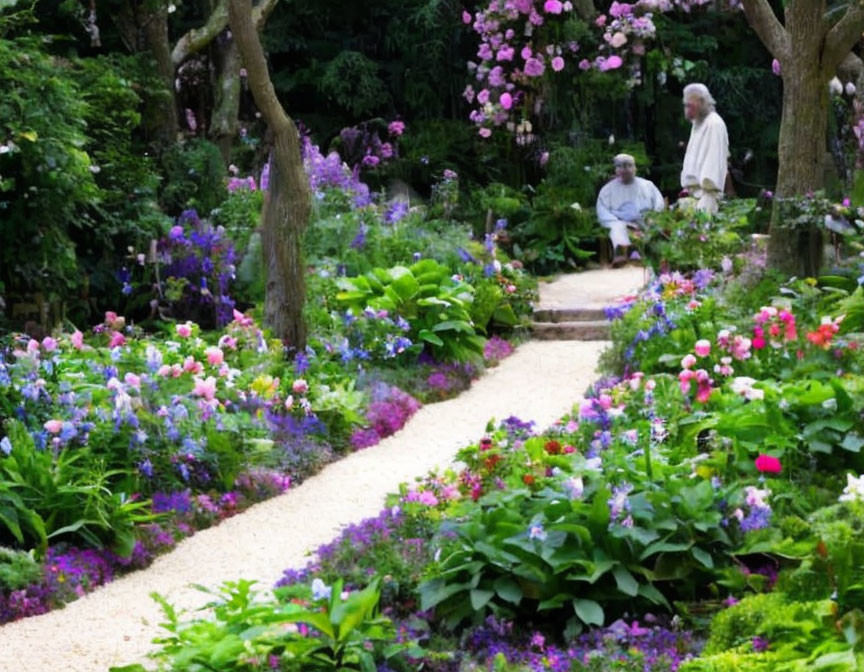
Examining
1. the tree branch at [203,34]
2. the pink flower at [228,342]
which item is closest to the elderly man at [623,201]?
the tree branch at [203,34]

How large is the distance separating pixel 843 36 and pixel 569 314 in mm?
3532

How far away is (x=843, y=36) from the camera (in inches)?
418

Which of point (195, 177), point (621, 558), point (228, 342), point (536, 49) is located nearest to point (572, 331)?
point (195, 177)

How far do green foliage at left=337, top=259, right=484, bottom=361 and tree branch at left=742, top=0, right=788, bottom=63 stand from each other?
3091mm

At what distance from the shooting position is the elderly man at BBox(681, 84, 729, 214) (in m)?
12.7

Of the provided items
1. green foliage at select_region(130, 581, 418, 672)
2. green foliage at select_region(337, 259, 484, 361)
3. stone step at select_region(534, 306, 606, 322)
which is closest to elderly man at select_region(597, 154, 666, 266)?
stone step at select_region(534, 306, 606, 322)

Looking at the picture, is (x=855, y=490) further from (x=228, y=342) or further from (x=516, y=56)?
(x=516, y=56)

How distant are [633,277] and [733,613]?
980cm

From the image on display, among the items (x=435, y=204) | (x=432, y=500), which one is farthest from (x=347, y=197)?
(x=432, y=500)

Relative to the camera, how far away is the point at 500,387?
1055 centimetres

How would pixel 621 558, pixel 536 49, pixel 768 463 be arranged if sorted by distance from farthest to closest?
pixel 536 49, pixel 768 463, pixel 621 558

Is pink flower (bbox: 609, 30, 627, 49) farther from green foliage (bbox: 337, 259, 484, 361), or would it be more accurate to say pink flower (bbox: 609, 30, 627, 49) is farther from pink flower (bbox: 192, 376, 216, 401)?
pink flower (bbox: 192, 376, 216, 401)

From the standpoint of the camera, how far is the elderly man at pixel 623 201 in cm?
1554

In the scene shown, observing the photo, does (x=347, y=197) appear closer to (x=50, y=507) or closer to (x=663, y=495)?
(x=50, y=507)
